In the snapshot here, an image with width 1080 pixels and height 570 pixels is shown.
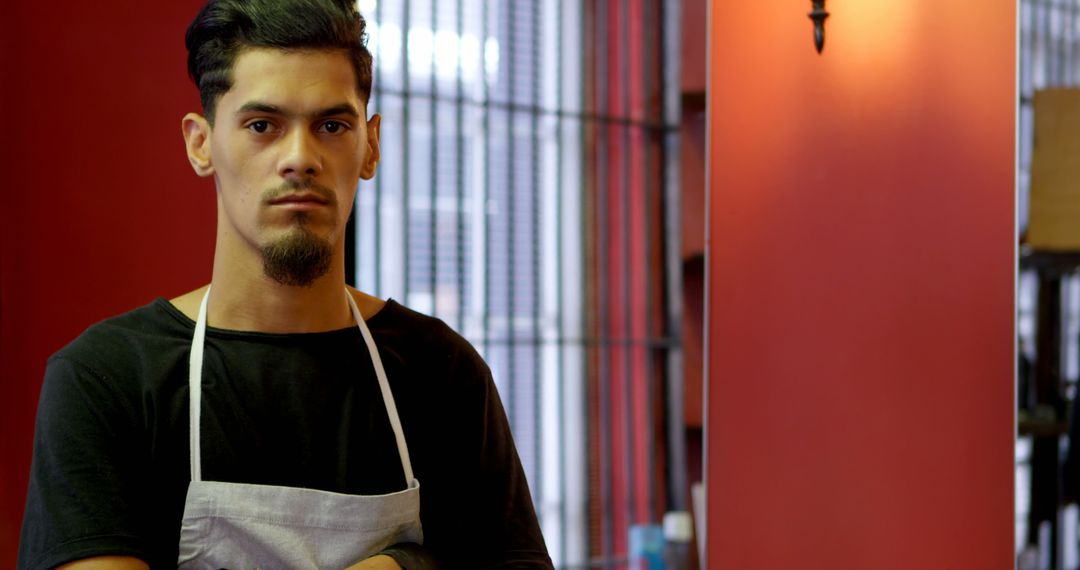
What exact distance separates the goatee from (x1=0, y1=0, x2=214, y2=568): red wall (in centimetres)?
66

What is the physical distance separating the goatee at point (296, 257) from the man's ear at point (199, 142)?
14 cm

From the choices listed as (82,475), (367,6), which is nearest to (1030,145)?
(367,6)

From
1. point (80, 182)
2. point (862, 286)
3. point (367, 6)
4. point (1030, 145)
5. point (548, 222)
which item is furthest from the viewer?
point (1030, 145)

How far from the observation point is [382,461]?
132 cm

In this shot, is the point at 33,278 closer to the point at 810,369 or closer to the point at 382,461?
the point at 382,461

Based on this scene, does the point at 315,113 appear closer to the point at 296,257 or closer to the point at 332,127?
the point at 332,127

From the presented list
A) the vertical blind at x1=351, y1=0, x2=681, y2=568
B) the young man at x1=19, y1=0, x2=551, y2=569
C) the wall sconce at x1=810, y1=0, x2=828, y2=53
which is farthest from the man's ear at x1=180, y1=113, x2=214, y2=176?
the vertical blind at x1=351, y1=0, x2=681, y2=568

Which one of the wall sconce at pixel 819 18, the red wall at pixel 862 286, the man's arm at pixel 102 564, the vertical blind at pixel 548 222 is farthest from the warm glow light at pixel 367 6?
the man's arm at pixel 102 564

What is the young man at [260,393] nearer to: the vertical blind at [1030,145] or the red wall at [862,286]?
the red wall at [862,286]

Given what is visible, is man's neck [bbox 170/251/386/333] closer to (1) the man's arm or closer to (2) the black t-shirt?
(2) the black t-shirt

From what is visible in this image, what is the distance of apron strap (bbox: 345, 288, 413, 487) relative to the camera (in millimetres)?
1328

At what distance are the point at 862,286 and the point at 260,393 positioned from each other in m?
1.19

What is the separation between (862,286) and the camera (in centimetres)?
201

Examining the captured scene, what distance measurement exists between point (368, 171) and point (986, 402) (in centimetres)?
128
